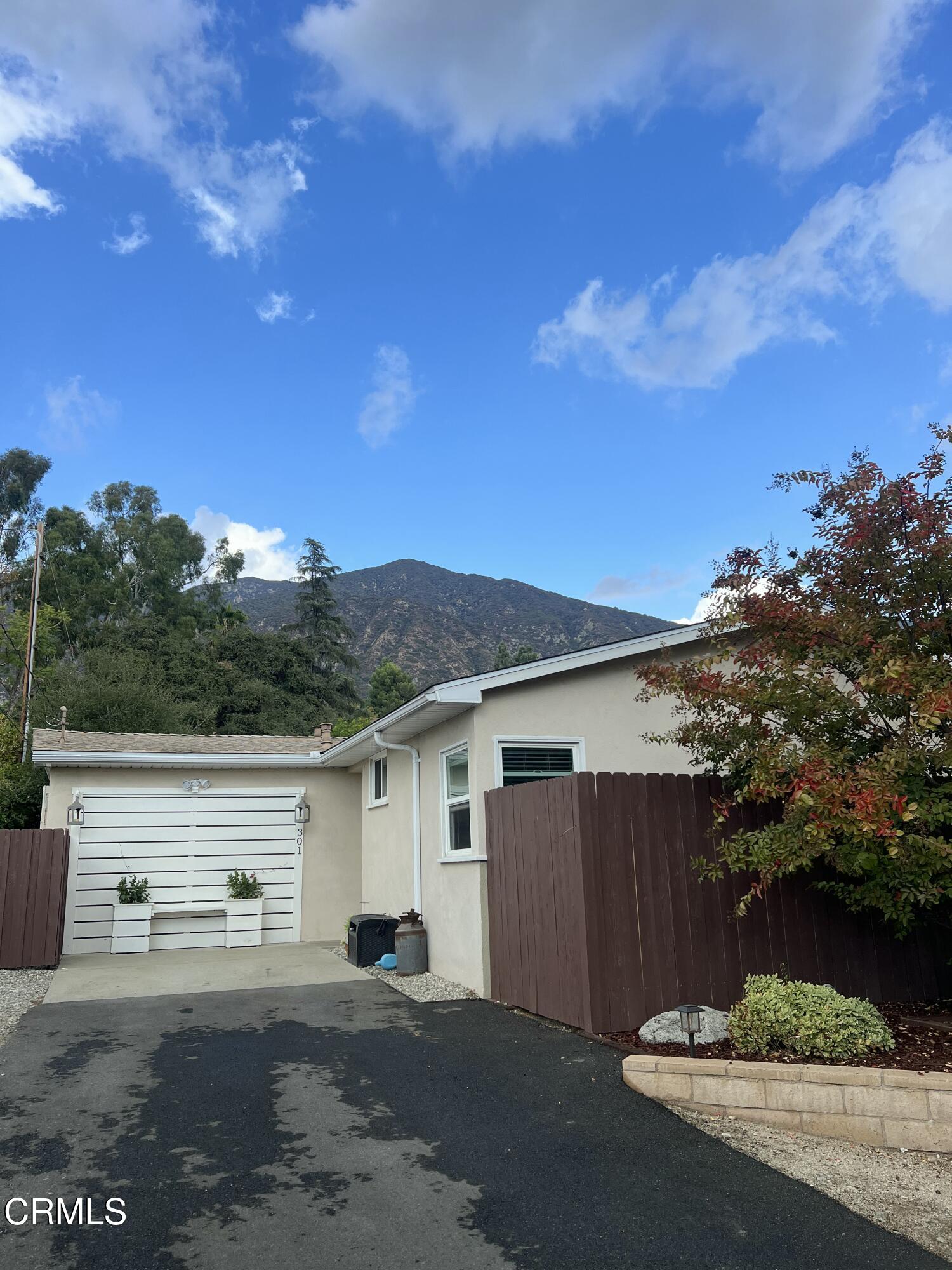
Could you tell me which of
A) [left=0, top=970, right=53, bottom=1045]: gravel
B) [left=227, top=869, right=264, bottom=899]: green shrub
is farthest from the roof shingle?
[left=0, top=970, right=53, bottom=1045]: gravel

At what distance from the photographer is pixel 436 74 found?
1154 cm

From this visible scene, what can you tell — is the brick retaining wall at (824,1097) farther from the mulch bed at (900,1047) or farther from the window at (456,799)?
the window at (456,799)

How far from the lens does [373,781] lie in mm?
12758

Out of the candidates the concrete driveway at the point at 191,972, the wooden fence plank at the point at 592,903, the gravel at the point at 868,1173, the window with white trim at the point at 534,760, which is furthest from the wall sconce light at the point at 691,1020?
the concrete driveway at the point at 191,972

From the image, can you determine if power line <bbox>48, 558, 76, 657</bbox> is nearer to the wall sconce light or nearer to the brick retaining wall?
the wall sconce light

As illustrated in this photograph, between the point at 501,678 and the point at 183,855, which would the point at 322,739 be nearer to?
the point at 183,855

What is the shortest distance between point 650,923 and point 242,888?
821 cm

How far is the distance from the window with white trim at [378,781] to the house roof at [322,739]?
225mm

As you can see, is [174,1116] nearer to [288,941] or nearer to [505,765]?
[505,765]

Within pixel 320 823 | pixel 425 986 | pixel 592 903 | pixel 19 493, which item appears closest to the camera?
pixel 592 903

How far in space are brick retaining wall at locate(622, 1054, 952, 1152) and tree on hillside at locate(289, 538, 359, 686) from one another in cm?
3873

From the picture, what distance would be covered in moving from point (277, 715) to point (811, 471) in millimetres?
A: 31151

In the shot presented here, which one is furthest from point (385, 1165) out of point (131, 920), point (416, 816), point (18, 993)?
point (131, 920)

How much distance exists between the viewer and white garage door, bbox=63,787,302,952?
1216cm
